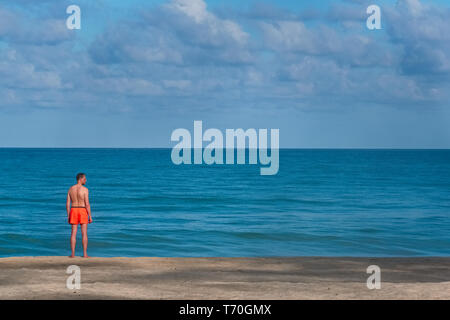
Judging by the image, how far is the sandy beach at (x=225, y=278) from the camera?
10.1m

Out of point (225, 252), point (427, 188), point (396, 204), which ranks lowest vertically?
point (225, 252)

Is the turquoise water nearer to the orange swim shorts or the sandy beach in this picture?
the sandy beach

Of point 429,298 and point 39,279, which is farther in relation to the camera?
point 39,279

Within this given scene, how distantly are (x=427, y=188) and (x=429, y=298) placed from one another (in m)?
52.9

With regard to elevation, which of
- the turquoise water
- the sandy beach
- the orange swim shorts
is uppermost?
the turquoise water

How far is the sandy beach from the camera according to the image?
10141 mm

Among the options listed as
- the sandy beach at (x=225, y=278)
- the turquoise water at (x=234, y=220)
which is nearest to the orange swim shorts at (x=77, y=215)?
the sandy beach at (x=225, y=278)

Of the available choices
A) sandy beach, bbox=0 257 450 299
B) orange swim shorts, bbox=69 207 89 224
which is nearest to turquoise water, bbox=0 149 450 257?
sandy beach, bbox=0 257 450 299

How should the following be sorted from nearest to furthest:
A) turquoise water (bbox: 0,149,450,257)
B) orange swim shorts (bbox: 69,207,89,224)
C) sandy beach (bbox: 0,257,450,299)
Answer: sandy beach (bbox: 0,257,450,299)
orange swim shorts (bbox: 69,207,89,224)
turquoise water (bbox: 0,149,450,257)

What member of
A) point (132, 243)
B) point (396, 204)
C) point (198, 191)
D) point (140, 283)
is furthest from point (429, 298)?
point (198, 191)
